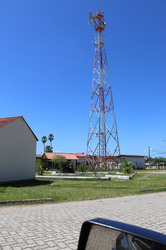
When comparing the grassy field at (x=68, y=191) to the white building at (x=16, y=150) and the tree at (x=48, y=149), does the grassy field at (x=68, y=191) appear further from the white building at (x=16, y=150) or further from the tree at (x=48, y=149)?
the tree at (x=48, y=149)

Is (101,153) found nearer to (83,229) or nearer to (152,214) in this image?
(152,214)

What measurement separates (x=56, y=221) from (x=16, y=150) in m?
13.8

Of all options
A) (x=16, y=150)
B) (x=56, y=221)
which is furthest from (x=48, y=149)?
(x=56, y=221)

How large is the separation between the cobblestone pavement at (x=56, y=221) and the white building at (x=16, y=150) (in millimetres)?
9940

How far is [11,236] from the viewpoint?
4938mm

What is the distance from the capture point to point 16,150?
1912 cm

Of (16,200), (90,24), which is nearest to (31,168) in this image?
(16,200)

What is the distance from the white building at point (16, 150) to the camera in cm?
1755

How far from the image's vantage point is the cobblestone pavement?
4.63 metres

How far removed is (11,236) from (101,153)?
36.9m

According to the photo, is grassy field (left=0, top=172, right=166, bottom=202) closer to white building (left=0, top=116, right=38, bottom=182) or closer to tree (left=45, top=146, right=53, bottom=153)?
white building (left=0, top=116, right=38, bottom=182)

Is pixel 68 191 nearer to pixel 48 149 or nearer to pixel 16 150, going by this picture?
pixel 16 150

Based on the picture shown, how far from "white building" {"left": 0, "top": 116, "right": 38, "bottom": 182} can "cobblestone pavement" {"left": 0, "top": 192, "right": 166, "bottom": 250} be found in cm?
994

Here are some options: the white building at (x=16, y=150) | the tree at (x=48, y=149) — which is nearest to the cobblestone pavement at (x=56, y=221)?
the white building at (x=16, y=150)
